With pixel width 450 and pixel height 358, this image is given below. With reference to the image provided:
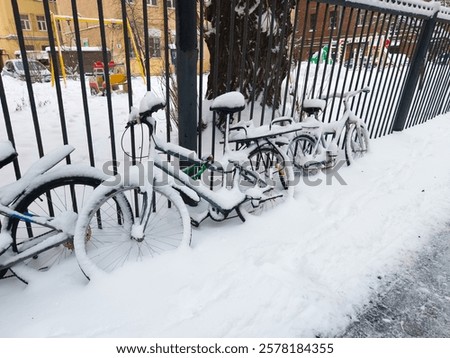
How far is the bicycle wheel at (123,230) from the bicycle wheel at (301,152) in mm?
1796

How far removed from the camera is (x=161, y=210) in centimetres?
304

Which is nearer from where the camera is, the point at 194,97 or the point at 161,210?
the point at 194,97

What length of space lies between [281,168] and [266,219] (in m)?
0.74

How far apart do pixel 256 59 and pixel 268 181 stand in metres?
1.32

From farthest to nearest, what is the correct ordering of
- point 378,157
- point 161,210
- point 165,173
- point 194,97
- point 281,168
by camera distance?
point 378,157
point 281,168
point 161,210
point 194,97
point 165,173

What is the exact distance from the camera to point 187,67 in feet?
8.68

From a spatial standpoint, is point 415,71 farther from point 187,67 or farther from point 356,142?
point 187,67

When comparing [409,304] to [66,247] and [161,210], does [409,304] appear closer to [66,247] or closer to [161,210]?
[161,210]

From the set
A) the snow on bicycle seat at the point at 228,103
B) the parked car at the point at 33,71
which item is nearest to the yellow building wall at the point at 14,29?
the parked car at the point at 33,71

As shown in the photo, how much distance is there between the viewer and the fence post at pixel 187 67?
249 cm

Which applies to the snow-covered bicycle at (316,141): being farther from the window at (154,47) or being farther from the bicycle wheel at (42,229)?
the window at (154,47)

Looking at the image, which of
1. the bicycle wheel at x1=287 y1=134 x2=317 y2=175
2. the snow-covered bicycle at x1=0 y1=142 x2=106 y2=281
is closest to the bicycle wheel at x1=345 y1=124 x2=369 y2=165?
the bicycle wheel at x1=287 y1=134 x2=317 y2=175
